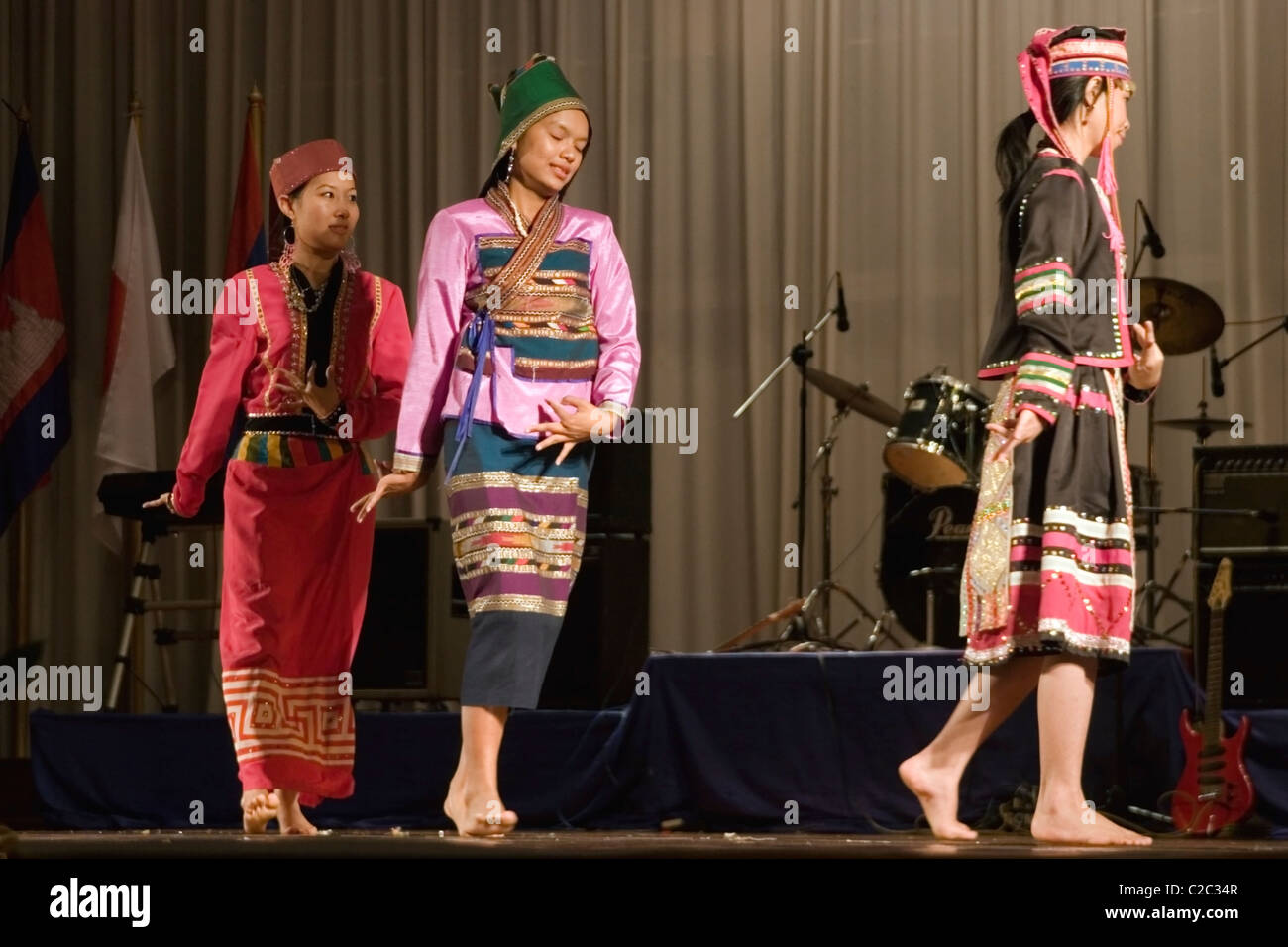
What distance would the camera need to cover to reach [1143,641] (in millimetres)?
5996

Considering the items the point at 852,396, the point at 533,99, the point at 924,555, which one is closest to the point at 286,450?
the point at 533,99

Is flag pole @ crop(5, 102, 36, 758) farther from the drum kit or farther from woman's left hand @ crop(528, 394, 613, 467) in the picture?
woman's left hand @ crop(528, 394, 613, 467)

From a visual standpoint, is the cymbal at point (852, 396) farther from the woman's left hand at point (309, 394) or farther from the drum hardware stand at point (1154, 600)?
the woman's left hand at point (309, 394)

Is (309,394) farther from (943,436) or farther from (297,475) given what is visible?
(943,436)

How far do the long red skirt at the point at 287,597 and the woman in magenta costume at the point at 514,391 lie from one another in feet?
1.58

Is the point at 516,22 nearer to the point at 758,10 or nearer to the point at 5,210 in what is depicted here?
the point at 758,10

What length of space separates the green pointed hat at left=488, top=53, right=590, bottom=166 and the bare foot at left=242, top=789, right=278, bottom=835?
1.59 metres

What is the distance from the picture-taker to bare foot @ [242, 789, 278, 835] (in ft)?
13.7

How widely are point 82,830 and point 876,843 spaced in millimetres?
3331

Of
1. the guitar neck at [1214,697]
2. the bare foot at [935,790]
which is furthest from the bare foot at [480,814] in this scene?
the guitar neck at [1214,697]

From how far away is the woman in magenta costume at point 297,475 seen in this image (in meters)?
4.25

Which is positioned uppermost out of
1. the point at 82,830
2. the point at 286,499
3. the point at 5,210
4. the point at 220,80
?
the point at 220,80
